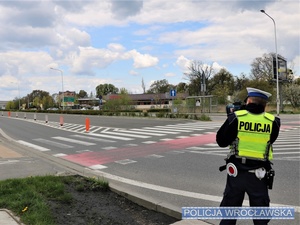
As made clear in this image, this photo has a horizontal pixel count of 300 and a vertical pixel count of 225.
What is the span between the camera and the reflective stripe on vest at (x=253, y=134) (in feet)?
9.98

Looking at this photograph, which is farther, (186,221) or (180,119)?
(180,119)

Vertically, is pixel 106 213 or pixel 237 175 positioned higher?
pixel 237 175

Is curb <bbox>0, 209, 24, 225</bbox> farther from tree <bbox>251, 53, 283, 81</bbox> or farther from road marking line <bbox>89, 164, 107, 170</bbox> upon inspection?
tree <bbox>251, 53, 283, 81</bbox>

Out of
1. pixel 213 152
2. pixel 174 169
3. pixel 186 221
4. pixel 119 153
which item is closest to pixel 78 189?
pixel 186 221

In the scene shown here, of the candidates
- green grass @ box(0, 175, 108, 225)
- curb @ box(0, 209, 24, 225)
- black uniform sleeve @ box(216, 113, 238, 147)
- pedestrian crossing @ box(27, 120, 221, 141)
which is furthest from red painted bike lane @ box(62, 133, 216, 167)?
black uniform sleeve @ box(216, 113, 238, 147)

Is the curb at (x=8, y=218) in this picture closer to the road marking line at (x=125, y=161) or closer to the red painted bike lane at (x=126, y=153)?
the red painted bike lane at (x=126, y=153)

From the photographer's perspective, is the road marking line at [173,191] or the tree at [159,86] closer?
the road marking line at [173,191]

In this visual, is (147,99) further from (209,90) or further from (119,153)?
(119,153)

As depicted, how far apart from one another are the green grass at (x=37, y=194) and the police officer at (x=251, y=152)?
8.22 feet

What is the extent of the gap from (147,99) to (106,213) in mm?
112997

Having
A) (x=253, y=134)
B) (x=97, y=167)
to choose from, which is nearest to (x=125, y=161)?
(x=97, y=167)

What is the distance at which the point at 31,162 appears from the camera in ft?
29.5

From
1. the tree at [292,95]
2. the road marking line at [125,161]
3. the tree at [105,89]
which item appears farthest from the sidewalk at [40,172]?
the tree at [105,89]

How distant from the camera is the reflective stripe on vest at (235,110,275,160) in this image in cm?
304
